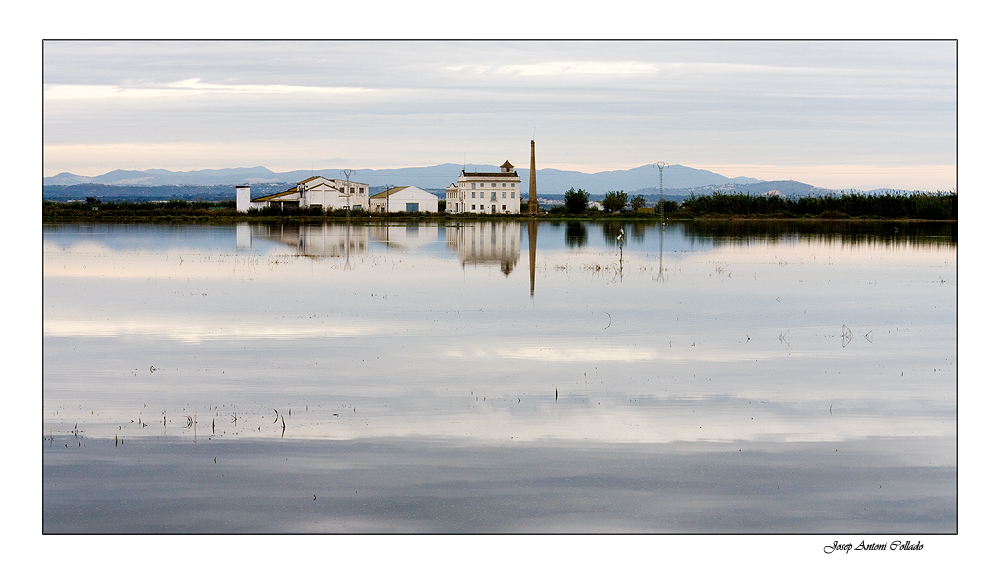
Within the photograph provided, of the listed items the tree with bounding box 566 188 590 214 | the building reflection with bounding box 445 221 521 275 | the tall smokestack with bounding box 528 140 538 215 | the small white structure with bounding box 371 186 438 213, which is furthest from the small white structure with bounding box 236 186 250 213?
the building reflection with bounding box 445 221 521 275

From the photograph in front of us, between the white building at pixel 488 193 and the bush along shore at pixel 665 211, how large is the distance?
3.23 meters

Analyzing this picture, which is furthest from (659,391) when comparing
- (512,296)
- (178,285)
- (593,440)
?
(178,285)

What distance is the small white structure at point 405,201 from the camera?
90.4 m

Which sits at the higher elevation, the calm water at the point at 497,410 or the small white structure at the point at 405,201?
the small white structure at the point at 405,201

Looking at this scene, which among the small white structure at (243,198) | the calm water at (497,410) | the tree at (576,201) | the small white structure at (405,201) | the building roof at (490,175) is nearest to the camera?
the calm water at (497,410)

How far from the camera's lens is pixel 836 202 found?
2931 inches

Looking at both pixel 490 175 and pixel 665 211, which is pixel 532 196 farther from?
pixel 665 211

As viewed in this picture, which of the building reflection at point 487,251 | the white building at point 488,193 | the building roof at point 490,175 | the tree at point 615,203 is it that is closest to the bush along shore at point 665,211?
the tree at point 615,203

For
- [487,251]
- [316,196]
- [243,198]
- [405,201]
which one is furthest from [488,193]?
[487,251]

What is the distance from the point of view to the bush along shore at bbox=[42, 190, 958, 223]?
66812 millimetres

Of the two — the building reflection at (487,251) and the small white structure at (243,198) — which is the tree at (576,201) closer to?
the small white structure at (243,198)

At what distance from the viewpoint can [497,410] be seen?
32.0 ft

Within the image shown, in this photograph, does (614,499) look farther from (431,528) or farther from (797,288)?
(797,288)

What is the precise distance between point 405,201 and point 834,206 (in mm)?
39604
